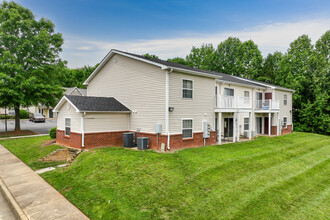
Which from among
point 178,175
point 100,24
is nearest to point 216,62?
point 100,24

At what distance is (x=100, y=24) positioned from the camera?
2112cm

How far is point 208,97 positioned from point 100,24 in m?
14.9

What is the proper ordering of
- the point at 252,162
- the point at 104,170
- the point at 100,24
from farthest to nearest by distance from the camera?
the point at 100,24 → the point at 252,162 → the point at 104,170

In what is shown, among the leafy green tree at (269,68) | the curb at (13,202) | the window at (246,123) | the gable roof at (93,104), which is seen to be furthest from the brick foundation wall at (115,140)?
the leafy green tree at (269,68)

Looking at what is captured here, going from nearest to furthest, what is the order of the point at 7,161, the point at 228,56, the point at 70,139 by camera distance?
1. the point at 7,161
2. the point at 70,139
3. the point at 228,56

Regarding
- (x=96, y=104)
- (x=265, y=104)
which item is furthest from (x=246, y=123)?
(x=96, y=104)

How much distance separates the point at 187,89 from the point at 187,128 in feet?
8.24

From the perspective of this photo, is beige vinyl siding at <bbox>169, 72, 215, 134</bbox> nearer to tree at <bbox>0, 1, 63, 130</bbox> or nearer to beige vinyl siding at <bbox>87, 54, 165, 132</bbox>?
beige vinyl siding at <bbox>87, 54, 165, 132</bbox>

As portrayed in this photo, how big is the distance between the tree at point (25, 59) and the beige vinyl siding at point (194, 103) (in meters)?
15.6

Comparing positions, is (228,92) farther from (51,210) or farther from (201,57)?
(201,57)

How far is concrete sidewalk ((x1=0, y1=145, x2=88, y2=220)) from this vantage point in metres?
5.59

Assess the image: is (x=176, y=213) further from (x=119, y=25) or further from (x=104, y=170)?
(x=119, y=25)

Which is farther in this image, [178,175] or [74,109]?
[74,109]

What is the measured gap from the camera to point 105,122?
40.7ft
